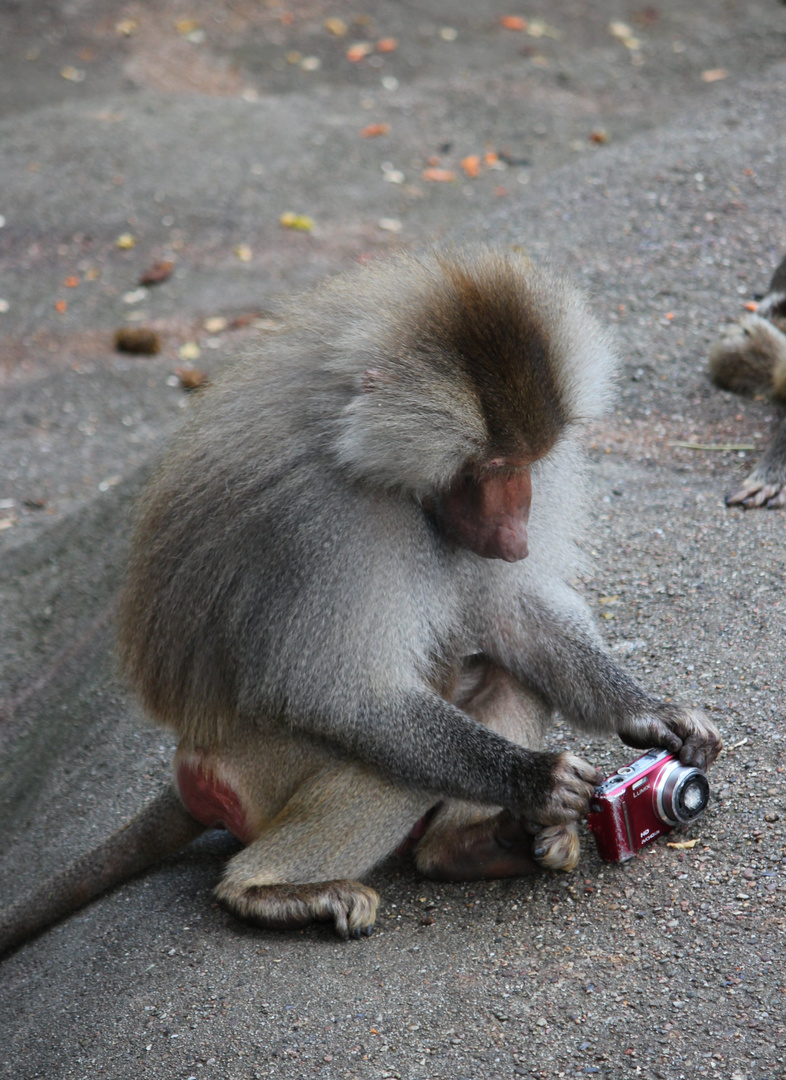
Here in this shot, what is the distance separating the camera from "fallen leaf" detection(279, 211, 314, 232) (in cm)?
838

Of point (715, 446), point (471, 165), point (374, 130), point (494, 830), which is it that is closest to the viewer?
point (494, 830)

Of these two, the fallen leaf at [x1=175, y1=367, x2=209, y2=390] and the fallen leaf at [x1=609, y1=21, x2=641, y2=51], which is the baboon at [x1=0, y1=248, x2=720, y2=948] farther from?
the fallen leaf at [x1=609, y1=21, x2=641, y2=51]

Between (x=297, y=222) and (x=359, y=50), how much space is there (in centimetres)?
334

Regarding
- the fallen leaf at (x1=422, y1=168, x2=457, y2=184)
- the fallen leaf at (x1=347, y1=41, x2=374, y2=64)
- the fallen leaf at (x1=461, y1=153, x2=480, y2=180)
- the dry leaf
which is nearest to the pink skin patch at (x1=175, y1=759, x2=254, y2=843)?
the fallen leaf at (x1=422, y1=168, x2=457, y2=184)

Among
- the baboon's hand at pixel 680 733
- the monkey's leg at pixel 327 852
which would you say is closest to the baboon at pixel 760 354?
the baboon's hand at pixel 680 733

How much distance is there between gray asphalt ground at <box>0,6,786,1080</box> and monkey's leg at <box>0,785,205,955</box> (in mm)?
60

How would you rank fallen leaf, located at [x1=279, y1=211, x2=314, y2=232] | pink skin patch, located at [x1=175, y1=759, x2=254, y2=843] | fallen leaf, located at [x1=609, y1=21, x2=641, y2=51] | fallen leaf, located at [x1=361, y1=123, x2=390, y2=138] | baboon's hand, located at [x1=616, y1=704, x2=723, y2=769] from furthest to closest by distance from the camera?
fallen leaf, located at [x1=609, y1=21, x2=641, y2=51], fallen leaf, located at [x1=361, y1=123, x2=390, y2=138], fallen leaf, located at [x1=279, y1=211, x2=314, y2=232], pink skin patch, located at [x1=175, y1=759, x2=254, y2=843], baboon's hand, located at [x1=616, y1=704, x2=723, y2=769]

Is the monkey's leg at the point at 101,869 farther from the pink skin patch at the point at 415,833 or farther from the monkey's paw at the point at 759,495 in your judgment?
the monkey's paw at the point at 759,495

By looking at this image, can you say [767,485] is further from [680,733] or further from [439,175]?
[439,175]

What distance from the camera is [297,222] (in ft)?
27.5

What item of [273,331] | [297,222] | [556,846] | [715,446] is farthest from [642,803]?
[297,222]

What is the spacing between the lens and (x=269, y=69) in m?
10.4

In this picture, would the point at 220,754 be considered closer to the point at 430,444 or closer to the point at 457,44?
the point at 430,444

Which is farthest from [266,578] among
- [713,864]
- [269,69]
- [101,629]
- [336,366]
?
[269,69]
